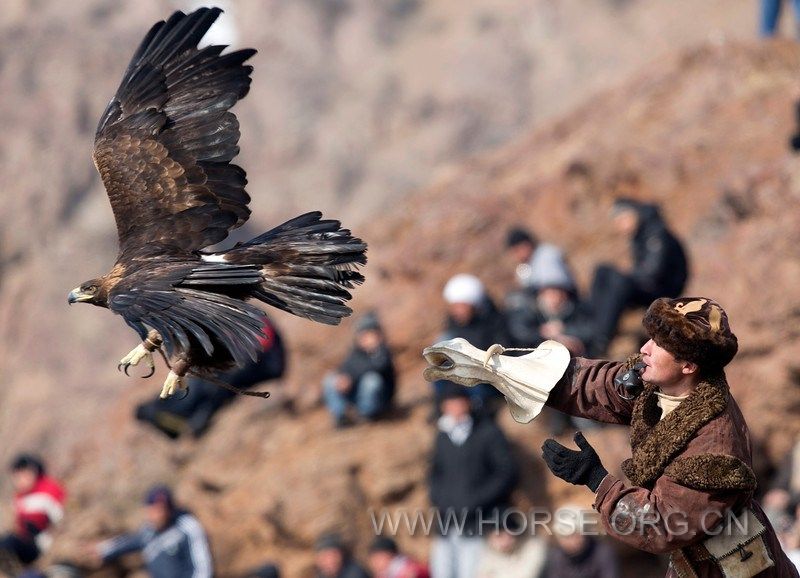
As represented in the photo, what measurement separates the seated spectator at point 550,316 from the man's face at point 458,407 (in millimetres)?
538

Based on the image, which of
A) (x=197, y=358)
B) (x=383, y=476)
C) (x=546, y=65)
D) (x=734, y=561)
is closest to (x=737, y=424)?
(x=734, y=561)

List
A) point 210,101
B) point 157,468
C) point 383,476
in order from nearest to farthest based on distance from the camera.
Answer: point 210,101
point 383,476
point 157,468

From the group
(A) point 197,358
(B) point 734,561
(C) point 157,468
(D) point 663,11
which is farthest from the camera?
(D) point 663,11

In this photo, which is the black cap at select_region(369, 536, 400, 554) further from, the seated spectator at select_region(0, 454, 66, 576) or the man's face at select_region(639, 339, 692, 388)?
the man's face at select_region(639, 339, 692, 388)

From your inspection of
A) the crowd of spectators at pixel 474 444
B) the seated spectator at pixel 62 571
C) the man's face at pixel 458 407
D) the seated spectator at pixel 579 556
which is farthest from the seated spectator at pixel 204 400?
the seated spectator at pixel 579 556

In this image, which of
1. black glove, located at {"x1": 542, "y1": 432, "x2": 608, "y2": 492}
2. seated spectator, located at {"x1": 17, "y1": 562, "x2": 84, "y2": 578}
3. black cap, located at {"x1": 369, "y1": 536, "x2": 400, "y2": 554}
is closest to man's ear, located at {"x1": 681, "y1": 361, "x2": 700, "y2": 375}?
black glove, located at {"x1": 542, "y1": 432, "x2": 608, "y2": 492}

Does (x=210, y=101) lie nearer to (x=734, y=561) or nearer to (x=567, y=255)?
(x=734, y=561)

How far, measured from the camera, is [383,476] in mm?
8570

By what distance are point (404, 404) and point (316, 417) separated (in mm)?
777

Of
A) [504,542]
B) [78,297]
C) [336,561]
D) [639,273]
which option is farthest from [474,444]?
[78,297]

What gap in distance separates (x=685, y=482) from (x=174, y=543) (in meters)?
4.88

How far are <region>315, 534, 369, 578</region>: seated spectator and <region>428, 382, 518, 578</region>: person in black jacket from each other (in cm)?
48

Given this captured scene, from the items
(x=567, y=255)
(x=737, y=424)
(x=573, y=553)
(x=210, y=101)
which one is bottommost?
(x=573, y=553)

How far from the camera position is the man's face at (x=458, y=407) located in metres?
7.55
